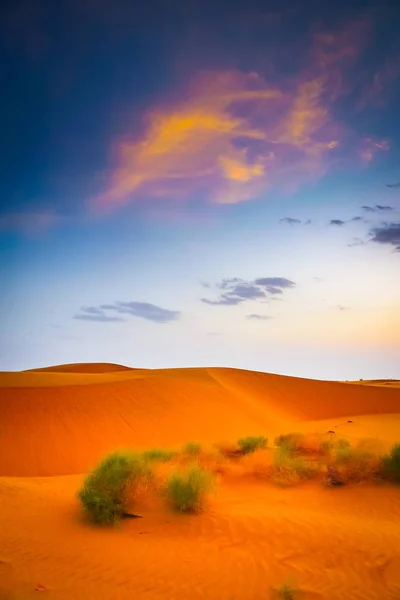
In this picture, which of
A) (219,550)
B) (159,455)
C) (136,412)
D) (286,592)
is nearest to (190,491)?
(219,550)

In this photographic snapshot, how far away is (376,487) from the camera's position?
1021 centimetres

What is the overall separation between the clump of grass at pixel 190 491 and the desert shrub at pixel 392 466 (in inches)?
171

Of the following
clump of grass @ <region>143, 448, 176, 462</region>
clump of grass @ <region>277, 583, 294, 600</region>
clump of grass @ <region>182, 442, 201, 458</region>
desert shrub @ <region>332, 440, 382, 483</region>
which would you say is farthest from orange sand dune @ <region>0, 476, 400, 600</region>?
clump of grass @ <region>182, 442, 201, 458</region>

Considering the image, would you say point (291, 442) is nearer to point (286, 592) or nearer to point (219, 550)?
point (219, 550)

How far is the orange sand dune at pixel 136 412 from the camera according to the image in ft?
59.8

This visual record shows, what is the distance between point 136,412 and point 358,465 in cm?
1355

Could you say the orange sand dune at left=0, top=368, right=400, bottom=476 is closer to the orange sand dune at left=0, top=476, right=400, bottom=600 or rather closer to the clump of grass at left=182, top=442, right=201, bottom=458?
the clump of grass at left=182, top=442, right=201, bottom=458

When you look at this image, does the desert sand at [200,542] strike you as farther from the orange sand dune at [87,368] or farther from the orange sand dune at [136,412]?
the orange sand dune at [87,368]

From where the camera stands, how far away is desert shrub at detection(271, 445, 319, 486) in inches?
432

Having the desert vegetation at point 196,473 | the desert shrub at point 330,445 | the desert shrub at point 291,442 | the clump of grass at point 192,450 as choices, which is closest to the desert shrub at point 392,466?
the desert vegetation at point 196,473

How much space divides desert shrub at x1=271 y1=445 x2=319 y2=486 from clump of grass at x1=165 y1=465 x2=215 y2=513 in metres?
2.54

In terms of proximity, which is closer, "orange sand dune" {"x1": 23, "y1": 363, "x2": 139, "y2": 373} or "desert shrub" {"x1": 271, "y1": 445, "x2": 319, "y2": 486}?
"desert shrub" {"x1": 271, "y1": 445, "x2": 319, "y2": 486}

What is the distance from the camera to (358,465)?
10.9 metres

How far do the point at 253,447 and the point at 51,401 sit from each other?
1135 centimetres
